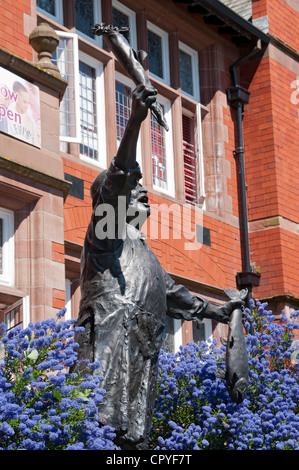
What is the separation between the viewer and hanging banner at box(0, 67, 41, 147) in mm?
11719

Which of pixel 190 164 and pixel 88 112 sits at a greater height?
pixel 190 164

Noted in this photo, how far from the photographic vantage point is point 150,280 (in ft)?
21.0

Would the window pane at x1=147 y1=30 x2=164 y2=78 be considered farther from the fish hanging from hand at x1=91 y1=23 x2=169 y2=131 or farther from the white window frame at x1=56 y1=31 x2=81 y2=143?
the fish hanging from hand at x1=91 y1=23 x2=169 y2=131

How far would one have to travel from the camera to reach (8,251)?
470 inches

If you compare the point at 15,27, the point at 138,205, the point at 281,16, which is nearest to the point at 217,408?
the point at 138,205

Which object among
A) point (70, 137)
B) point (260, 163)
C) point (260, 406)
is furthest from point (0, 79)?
point (260, 163)

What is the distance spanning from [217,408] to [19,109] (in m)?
4.64

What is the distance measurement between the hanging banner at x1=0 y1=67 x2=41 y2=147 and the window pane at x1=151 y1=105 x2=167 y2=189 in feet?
17.6

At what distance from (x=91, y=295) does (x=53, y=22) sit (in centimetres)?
988

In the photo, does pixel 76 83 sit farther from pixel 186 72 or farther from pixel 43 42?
pixel 186 72

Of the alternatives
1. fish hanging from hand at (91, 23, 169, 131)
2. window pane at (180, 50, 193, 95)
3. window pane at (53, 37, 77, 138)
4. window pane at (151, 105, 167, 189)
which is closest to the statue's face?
fish hanging from hand at (91, 23, 169, 131)

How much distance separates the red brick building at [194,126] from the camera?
14797mm

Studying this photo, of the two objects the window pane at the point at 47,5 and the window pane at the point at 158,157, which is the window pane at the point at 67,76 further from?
the window pane at the point at 158,157
